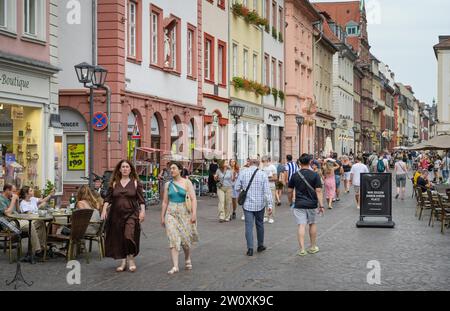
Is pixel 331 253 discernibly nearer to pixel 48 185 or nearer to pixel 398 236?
pixel 398 236

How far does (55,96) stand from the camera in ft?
76.1

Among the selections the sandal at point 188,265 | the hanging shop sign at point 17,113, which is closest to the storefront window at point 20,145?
the hanging shop sign at point 17,113

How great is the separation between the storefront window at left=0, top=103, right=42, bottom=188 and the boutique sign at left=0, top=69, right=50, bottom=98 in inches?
17.4

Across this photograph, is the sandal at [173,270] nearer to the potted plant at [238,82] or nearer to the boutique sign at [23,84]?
the boutique sign at [23,84]

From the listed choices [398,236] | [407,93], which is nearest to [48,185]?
[398,236]

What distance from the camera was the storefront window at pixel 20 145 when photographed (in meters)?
21.1

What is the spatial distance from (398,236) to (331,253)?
3.90 m

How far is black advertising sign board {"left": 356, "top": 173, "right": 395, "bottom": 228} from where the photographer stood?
66.1 ft

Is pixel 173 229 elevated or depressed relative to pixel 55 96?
depressed

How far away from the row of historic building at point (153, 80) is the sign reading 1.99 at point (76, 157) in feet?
0.12

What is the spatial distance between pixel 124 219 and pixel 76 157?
15509 mm

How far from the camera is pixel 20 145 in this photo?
72.1 feet

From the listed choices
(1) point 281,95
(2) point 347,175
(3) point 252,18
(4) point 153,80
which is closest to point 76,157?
(4) point 153,80
